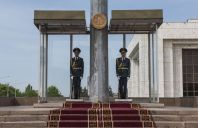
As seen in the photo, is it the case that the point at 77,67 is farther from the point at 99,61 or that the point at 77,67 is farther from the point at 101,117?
the point at 101,117

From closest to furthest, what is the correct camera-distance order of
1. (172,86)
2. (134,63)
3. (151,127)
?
(151,127)
(172,86)
(134,63)

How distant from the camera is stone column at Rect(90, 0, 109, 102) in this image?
52.5ft

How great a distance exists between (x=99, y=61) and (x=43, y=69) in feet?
6.88

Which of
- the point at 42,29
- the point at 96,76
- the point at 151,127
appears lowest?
the point at 151,127

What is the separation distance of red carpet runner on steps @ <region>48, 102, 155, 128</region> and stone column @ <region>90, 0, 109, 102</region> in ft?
8.24

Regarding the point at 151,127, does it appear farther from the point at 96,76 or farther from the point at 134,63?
the point at 134,63

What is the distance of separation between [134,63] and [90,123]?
77.7 ft

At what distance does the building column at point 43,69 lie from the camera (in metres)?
16.8

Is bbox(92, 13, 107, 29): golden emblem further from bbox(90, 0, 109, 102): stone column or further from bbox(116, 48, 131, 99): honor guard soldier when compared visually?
bbox(116, 48, 131, 99): honor guard soldier

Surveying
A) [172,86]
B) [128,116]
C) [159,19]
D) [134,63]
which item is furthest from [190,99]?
[134,63]

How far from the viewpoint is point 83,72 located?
1614 centimetres

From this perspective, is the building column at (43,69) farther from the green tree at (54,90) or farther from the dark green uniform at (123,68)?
the dark green uniform at (123,68)

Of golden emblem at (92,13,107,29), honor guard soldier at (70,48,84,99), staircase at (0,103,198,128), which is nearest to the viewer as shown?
staircase at (0,103,198,128)

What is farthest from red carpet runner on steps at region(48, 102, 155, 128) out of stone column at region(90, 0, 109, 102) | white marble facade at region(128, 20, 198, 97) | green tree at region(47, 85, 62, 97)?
white marble facade at region(128, 20, 198, 97)
